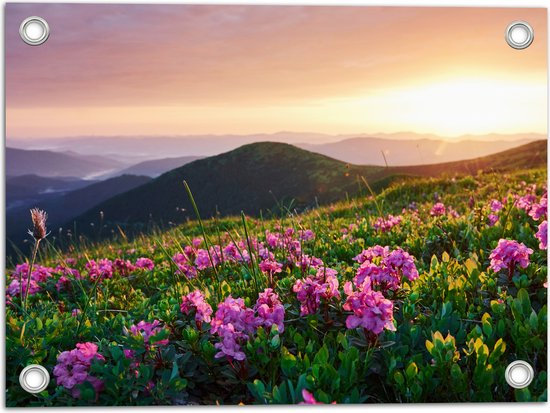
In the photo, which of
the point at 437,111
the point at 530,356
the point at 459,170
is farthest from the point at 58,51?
the point at 459,170

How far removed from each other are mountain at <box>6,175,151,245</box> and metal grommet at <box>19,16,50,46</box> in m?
1.22

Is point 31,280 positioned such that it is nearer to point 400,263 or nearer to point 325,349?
point 325,349

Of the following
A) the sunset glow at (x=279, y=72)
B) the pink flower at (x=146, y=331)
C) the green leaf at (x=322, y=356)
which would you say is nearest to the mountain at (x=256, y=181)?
the sunset glow at (x=279, y=72)

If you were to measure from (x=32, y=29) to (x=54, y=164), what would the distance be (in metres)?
1.18

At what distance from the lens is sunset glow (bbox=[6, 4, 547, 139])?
3930 millimetres

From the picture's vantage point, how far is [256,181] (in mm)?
A: 6172

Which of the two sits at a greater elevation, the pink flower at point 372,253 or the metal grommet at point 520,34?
the metal grommet at point 520,34

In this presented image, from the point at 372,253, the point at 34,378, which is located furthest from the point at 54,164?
the point at 372,253

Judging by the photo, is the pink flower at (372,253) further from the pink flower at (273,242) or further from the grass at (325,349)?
the pink flower at (273,242)

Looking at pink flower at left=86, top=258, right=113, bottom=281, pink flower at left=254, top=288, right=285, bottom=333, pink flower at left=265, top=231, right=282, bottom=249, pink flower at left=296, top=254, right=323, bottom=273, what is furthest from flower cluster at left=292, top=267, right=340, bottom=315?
pink flower at left=86, top=258, right=113, bottom=281

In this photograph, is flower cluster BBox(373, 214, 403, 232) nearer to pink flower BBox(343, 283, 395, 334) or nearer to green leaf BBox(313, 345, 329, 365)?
pink flower BBox(343, 283, 395, 334)

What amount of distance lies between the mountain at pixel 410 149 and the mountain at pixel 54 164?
1949mm

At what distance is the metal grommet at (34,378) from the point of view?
2.99 m

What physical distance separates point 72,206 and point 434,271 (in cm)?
354
